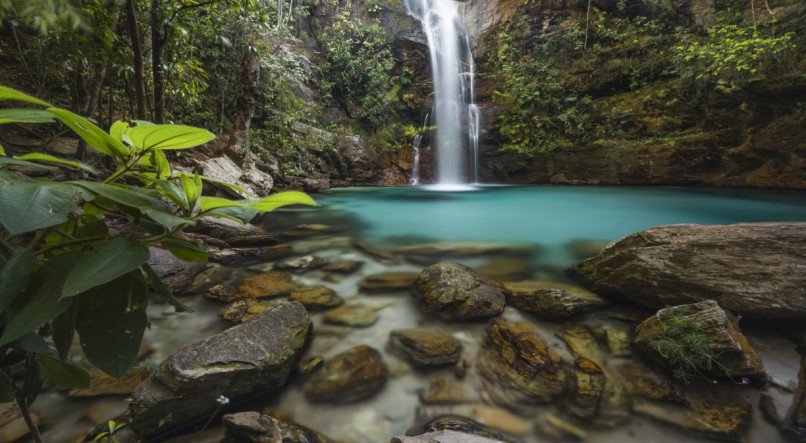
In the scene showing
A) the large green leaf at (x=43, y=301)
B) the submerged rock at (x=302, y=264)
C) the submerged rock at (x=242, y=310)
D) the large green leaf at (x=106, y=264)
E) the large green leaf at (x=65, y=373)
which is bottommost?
the submerged rock at (x=242, y=310)

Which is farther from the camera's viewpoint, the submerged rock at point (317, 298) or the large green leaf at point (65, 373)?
the submerged rock at point (317, 298)

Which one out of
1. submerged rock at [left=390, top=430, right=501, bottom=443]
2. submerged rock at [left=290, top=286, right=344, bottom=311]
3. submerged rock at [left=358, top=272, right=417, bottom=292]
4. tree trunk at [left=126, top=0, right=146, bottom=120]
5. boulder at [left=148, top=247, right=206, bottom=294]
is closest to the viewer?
submerged rock at [left=390, top=430, right=501, bottom=443]

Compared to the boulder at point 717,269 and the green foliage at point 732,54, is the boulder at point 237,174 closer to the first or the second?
the boulder at point 717,269

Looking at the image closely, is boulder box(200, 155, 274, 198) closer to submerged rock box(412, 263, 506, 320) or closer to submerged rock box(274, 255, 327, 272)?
submerged rock box(274, 255, 327, 272)

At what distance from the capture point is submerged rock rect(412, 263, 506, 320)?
8.79 ft

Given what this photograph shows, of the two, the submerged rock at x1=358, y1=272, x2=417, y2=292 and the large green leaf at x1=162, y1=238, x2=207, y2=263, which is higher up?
the large green leaf at x1=162, y1=238, x2=207, y2=263

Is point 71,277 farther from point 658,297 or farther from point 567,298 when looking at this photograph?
point 658,297

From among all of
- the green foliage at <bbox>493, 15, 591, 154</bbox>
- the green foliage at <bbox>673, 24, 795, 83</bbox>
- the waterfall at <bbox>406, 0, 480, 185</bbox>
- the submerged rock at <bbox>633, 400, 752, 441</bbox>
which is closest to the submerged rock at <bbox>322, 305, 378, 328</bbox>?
the submerged rock at <bbox>633, 400, 752, 441</bbox>

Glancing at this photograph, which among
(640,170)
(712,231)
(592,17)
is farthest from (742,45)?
(712,231)

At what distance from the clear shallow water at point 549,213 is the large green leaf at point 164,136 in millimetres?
4256

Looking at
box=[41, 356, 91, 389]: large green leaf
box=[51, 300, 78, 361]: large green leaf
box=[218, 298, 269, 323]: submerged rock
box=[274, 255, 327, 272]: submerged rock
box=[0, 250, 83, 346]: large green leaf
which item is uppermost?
box=[0, 250, 83, 346]: large green leaf

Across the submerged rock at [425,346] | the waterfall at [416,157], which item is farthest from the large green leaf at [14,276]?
the waterfall at [416,157]

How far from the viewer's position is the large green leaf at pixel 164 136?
1.88 feet

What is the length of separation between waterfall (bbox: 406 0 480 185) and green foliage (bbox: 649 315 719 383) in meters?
12.3
